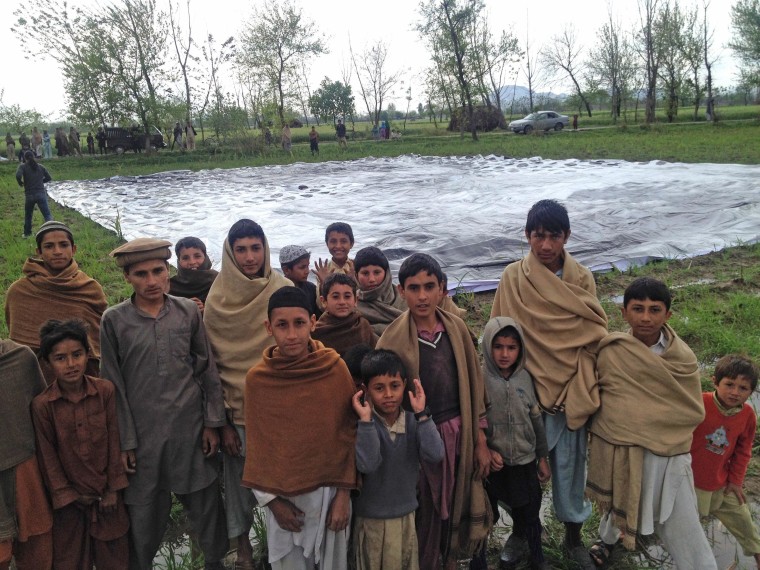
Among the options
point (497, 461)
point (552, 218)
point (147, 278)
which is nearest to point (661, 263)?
point (552, 218)

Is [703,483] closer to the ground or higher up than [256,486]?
closer to the ground

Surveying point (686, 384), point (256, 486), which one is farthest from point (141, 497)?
point (686, 384)

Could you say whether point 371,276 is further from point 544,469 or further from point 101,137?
point 101,137

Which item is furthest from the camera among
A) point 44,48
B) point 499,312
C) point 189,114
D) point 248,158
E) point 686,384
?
point 189,114

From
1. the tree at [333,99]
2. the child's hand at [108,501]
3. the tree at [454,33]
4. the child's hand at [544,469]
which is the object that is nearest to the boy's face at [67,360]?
the child's hand at [108,501]

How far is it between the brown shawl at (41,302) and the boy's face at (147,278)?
0.69 m

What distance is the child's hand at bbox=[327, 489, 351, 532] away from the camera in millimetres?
1735

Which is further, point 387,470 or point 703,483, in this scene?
point 703,483

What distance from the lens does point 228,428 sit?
2.08m

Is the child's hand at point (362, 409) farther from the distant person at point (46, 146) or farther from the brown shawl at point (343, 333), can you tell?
the distant person at point (46, 146)

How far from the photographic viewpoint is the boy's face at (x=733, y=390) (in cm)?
189

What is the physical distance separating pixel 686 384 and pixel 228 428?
1760 millimetres

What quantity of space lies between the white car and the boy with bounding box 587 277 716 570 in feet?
88.4

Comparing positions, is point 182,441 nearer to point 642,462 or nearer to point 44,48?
point 642,462
